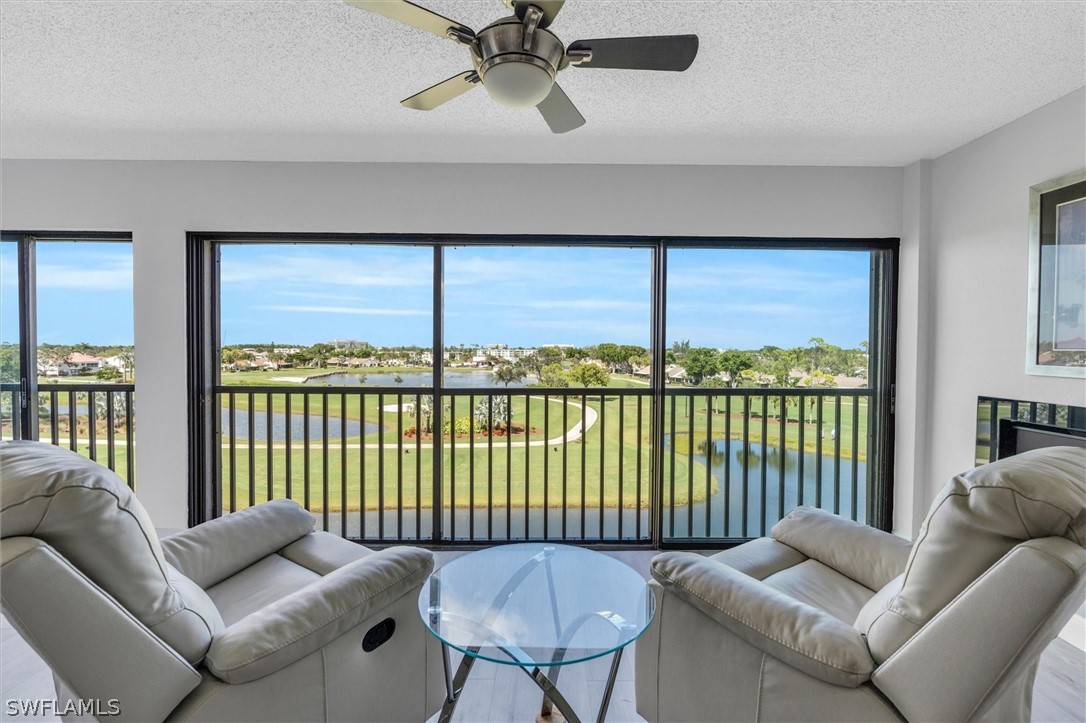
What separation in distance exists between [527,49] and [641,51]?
14.2 inches

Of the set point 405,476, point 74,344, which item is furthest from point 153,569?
point 74,344

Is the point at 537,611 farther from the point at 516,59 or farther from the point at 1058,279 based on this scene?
the point at 1058,279

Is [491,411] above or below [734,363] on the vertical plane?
below

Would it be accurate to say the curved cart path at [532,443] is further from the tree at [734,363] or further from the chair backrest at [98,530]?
the chair backrest at [98,530]

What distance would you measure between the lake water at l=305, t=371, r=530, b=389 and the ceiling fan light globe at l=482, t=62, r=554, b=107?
195cm

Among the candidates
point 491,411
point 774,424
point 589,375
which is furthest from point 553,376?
point 774,424

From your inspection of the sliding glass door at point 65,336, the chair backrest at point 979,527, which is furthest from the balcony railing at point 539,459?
the chair backrest at point 979,527

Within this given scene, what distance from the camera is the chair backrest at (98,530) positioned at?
3.32 ft

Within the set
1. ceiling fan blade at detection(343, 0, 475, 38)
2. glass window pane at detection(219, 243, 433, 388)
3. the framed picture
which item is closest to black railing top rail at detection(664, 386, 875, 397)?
the framed picture

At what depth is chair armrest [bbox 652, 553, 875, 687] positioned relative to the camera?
3.82 ft

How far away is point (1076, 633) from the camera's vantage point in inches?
83.5

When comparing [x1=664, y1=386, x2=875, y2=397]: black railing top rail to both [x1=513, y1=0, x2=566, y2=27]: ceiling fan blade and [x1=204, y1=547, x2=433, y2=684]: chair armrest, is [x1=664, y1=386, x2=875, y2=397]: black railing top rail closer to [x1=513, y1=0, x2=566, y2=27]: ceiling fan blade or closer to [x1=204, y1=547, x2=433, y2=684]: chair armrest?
[x1=204, y1=547, x2=433, y2=684]: chair armrest

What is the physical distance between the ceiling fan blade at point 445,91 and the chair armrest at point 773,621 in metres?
1.59

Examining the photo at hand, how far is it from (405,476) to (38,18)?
2.63m
